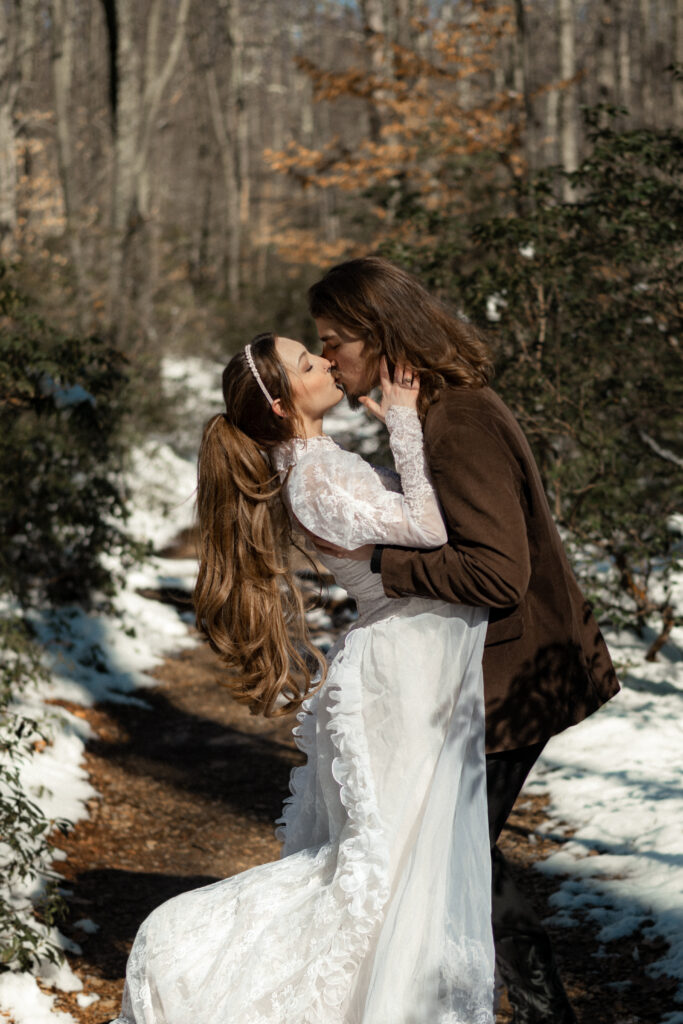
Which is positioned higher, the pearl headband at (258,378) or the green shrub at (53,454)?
the pearl headband at (258,378)

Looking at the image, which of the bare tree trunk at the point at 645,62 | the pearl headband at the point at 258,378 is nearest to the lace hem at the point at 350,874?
the pearl headband at the point at 258,378

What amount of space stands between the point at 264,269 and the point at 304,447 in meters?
22.9

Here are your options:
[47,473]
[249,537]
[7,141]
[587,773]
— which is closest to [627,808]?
[587,773]

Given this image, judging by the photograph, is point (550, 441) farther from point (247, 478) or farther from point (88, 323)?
point (88, 323)

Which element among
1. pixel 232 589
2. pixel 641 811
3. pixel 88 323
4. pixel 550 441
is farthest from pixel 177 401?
pixel 232 589

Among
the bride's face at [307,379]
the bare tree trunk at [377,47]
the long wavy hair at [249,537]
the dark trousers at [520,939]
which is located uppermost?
the bare tree trunk at [377,47]

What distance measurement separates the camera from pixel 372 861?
229 cm

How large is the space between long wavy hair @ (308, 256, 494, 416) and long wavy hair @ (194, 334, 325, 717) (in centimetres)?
23

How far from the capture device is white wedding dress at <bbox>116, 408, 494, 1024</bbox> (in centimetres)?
224

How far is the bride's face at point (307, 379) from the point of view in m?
2.56

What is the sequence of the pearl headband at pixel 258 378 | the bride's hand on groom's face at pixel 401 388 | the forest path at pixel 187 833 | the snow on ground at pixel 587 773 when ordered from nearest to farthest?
1. the bride's hand on groom's face at pixel 401 388
2. the pearl headband at pixel 258 378
3. the forest path at pixel 187 833
4. the snow on ground at pixel 587 773

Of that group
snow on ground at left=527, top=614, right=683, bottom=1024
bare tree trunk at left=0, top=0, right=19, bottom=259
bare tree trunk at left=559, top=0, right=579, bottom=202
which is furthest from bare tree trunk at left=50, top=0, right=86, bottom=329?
snow on ground at left=527, top=614, right=683, bottom=1024

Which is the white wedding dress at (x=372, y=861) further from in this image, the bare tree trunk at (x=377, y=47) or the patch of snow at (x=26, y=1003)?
the bare tree trunk at (x=377, y=47)

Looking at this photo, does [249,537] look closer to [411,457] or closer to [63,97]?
[411,457]
